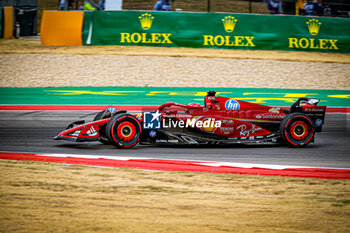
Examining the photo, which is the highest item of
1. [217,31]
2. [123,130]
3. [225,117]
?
[217,31]

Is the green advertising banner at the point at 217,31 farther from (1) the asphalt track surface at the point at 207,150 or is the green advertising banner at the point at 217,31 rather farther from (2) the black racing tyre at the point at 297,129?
(2) the black racing tyre at the point at 297,129

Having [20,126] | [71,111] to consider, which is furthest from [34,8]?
[20,126]

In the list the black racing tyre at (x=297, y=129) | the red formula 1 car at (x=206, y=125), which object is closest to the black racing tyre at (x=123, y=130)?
the red formula 1 car at (x=206, y=125)

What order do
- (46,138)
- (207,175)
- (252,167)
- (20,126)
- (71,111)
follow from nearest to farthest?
(207,175), (252,167), (46,138), (20,126), (71,111)

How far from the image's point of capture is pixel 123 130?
813 cm

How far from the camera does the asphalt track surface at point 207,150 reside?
7781 millimetres

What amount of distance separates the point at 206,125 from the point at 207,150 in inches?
18.3

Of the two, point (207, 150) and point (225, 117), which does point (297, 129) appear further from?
point (207, 150)

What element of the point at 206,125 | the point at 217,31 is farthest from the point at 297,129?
the point at 217,31

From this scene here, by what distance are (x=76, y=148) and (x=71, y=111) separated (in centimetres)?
436

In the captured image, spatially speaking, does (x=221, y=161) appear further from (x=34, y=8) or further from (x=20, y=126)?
(x=34, y=8)

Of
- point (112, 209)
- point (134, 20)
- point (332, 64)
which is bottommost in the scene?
point (112, 209)

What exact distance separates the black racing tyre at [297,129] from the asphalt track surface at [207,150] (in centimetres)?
17

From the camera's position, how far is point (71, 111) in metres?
12.6
